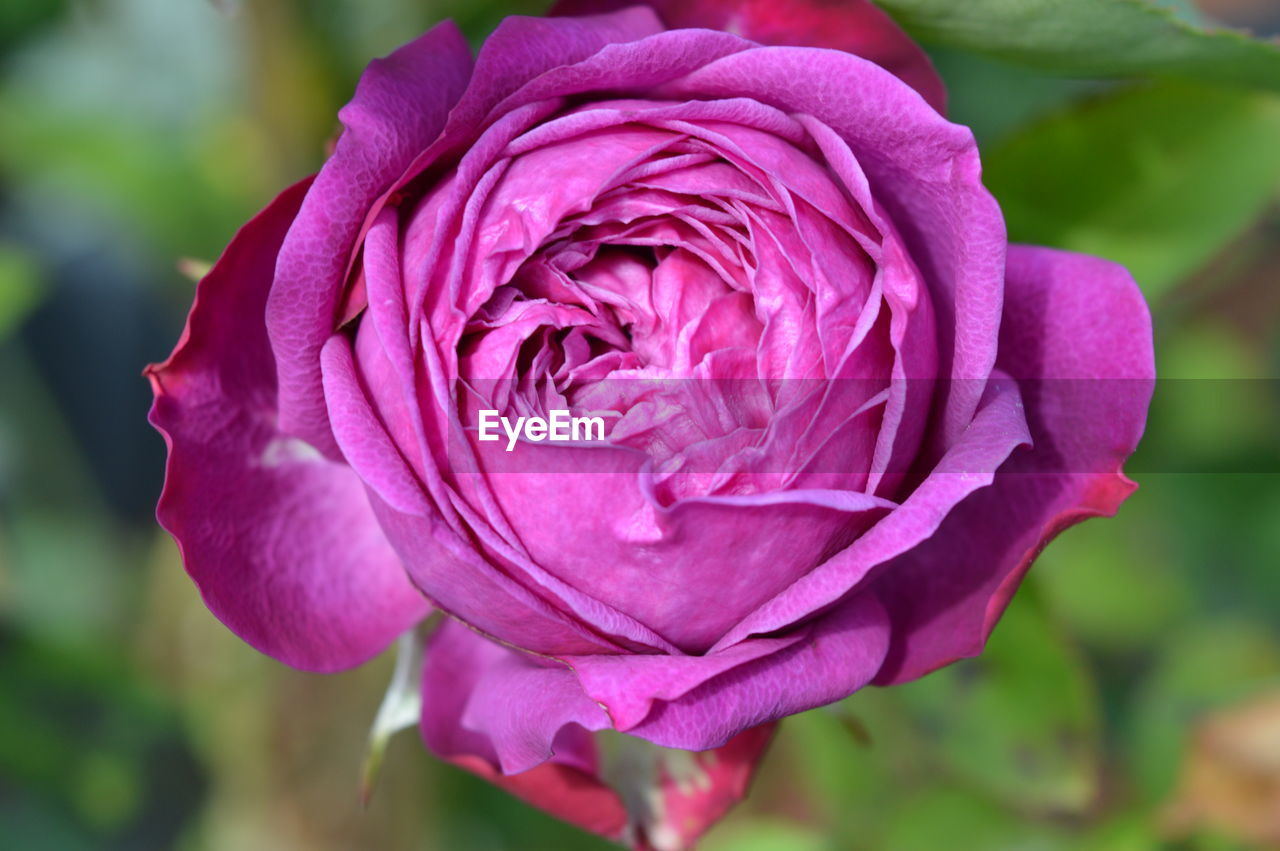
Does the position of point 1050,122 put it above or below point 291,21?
below

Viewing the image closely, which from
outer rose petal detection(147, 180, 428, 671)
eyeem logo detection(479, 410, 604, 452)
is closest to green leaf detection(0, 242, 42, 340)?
outer rose petal detection(147, 180, 428, 671)

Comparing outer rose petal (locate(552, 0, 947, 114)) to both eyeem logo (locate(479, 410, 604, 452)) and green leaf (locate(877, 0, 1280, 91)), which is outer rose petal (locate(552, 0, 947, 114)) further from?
eyeem logo (locate(479, 410, 604, 452))

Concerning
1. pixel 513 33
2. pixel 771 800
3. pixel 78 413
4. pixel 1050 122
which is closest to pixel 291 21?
pixel 513 33

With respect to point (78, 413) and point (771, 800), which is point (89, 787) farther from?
point (771, 800)

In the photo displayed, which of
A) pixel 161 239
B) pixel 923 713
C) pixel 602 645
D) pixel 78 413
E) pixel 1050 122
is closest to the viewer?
pixel 602 645

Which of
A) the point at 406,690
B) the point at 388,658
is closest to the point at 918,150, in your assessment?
the point at 406,690

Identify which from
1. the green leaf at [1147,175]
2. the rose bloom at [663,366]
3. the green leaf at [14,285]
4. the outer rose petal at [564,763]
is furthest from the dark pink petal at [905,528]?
the green leaf at [14,285]
